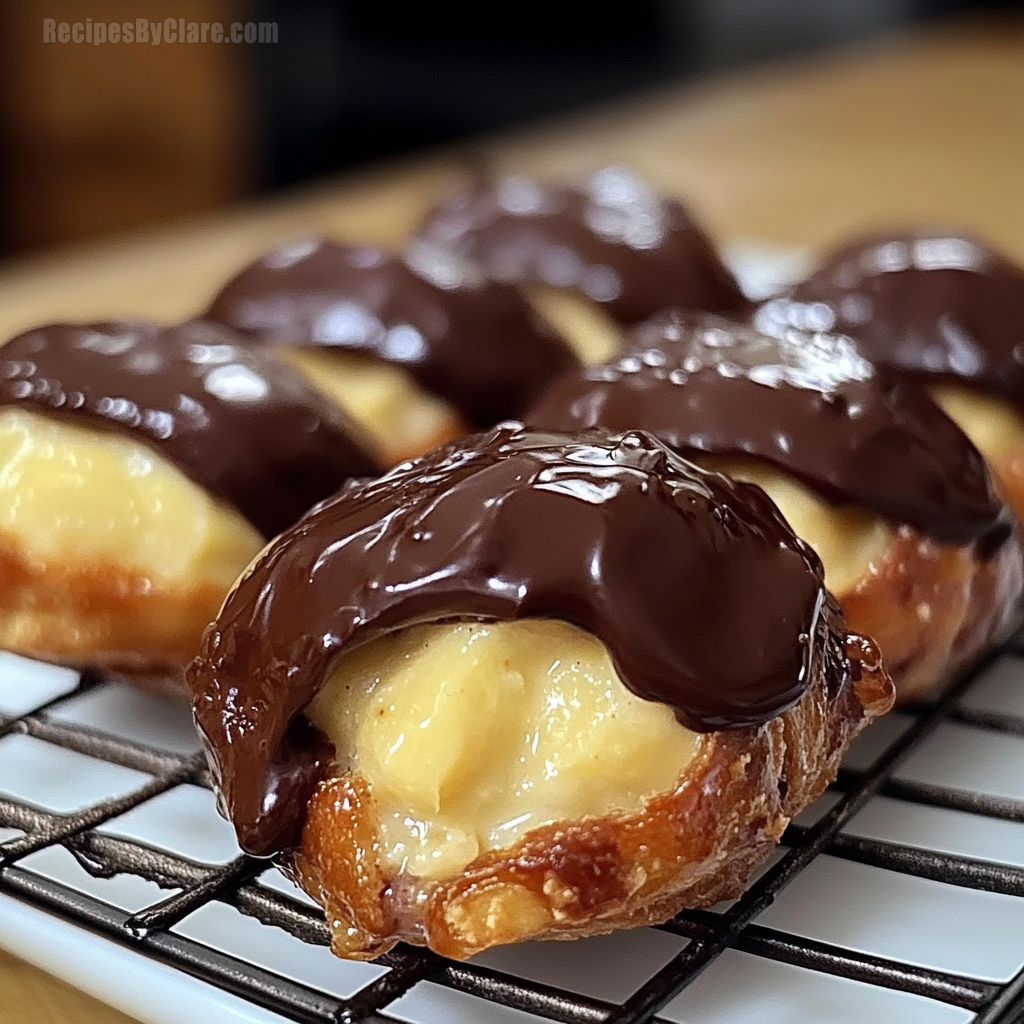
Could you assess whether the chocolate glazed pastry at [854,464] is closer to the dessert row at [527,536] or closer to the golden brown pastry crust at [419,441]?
the dessert row at [527,536]

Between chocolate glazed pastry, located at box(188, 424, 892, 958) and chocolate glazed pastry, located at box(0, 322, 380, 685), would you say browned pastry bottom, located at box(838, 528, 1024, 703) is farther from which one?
chocolate glazed pastry, located at box(0, 322, 380, 685)

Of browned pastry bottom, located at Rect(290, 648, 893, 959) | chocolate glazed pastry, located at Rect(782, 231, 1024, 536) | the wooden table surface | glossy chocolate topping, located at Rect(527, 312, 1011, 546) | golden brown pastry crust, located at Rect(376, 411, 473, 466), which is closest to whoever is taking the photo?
browned pastry bottom, located at Rect(290, 648, 893, 959)

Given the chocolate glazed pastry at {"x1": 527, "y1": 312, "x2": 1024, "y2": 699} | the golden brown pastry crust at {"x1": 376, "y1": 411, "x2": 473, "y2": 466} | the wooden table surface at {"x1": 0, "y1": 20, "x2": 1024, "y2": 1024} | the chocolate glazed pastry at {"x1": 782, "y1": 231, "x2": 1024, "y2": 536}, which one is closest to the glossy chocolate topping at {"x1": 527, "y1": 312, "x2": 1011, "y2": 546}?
the chocolate glazed pastry at {"x1": 527, "y1": 312, "x2": 1024, "y2": 699}

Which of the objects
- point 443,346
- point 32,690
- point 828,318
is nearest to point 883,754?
point 828,318

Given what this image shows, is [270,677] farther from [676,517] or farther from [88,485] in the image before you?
[88,485]

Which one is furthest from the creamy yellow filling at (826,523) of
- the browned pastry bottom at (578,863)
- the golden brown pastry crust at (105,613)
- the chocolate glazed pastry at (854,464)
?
the golden brown pastry crust at (105,613)

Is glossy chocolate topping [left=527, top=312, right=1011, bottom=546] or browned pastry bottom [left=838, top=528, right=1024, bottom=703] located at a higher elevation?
glossy chocolate topping [left=527, top=312, right=1011, bottom=546]

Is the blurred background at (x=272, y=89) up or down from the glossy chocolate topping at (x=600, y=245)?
down

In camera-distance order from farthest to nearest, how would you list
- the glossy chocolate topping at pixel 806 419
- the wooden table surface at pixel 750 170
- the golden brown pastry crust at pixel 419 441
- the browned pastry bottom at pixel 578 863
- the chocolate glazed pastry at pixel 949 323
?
1. the wooden table surface at pixel 750 170
2. the golden brown pastry crust at pixel 419 441
3. the chocolate glazed pastry at pixel 949 323
4. the glossy chocolate topping at pixel 806 419
5. the browned pastry bottom at pixel 578 863

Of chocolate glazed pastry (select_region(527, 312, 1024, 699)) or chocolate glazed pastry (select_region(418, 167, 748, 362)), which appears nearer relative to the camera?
chocolate glazed pastry (select_region(527, 312, 1024, 699))
